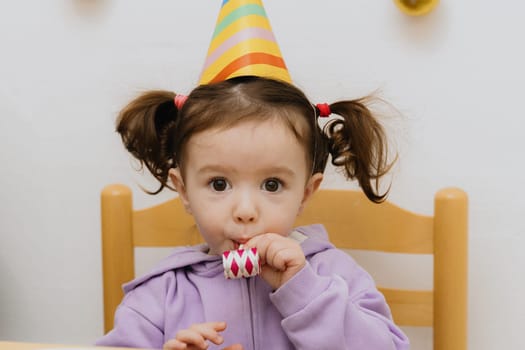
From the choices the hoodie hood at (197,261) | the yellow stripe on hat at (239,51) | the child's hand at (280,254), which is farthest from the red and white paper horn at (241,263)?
the yellow stripe on hat at (239,51)

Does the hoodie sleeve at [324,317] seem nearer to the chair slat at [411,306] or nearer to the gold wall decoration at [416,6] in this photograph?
the chair slat at [411,306]

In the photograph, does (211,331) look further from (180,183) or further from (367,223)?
(367,223)

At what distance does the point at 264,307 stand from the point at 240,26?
372 millimetres

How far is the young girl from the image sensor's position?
90 centimetres

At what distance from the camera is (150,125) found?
1.08 m

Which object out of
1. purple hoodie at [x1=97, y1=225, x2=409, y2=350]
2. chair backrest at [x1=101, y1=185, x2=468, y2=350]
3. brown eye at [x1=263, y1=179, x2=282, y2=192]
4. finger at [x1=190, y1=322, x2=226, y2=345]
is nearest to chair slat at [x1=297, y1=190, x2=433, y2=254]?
chair backrest at [x1=101, y1=185, x2=468, y2=350]

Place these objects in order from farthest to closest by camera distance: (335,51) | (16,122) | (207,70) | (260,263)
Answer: (16,122)
(335,51)
(207,70)
(260,263)

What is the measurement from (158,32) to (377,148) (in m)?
0.43

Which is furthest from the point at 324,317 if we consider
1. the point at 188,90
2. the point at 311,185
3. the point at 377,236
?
the point at 188,90

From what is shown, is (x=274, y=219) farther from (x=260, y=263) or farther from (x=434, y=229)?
(x=434, y=229)

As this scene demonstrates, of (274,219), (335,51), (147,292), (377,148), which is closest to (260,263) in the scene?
(274,219)

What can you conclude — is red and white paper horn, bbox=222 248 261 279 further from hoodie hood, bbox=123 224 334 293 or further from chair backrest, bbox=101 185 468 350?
chair backrest, bbox=101 185 468 350

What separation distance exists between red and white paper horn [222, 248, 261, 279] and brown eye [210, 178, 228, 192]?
0.10 metres

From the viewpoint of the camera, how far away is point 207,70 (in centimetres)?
101
